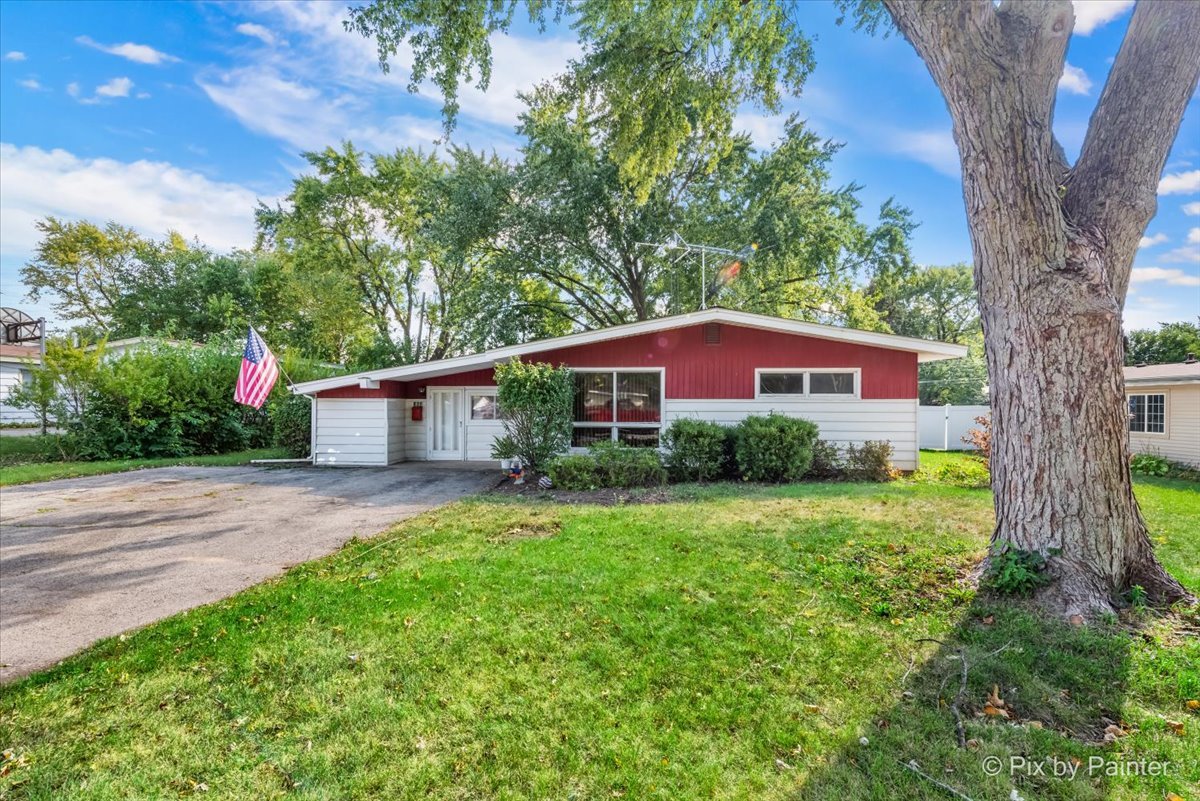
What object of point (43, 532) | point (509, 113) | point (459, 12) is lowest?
point (43, 532)

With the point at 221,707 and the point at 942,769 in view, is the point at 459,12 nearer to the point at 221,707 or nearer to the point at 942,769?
the point at 221,707

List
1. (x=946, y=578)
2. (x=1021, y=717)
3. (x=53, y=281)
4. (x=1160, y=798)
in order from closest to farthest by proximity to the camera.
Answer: (x=1160, y=798), (x=1021, y=717), (x=946, y=578), (x=53, y=281)

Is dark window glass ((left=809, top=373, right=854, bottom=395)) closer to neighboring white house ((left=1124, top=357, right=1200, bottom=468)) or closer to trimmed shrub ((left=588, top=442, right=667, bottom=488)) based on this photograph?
trimmed shrub ((left=588, top=442, right=667, bottom=488))

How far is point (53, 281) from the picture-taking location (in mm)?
26125

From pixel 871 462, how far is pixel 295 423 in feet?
44.4

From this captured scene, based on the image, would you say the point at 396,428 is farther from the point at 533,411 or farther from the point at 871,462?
the point at 871,462

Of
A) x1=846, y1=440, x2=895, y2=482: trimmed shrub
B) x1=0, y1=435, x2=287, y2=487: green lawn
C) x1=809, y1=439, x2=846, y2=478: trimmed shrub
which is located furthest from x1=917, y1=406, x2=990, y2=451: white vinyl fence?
x1=0, y1=435, x2=287, y2=487: green lawn

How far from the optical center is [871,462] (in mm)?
9688

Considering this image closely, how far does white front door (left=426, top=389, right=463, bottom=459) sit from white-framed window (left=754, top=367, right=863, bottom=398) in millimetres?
7479

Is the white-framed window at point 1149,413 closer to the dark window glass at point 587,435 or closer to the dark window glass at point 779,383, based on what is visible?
the dark window glass at point 779,383

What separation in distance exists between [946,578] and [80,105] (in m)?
15.1

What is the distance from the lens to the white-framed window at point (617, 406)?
35.1 feet

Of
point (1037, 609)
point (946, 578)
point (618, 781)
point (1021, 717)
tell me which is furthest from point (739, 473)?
point (618, 781)

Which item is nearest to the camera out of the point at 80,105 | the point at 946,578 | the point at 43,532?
the point at 946,578
